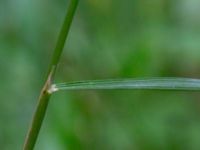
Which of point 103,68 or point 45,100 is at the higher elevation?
point 45,100

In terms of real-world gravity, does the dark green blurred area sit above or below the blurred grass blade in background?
below

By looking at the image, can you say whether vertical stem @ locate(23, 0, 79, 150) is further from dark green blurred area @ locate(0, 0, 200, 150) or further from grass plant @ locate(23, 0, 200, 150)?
dark green blurred area @ locate(0, 0, 200, 150)

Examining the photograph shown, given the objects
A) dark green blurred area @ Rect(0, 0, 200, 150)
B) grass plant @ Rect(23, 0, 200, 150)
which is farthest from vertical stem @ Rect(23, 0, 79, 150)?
dark green blurred area @ Rect(0, 0, 200, 150)

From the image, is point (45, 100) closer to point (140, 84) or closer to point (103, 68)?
point (140, 84)

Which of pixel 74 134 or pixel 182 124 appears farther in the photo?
pixel 182 124

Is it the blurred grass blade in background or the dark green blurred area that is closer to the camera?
the blurred grass blade in background

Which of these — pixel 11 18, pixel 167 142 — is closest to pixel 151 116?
pixel 167 142

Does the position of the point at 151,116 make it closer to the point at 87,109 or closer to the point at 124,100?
the point at 124,100

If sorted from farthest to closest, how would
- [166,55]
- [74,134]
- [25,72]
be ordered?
[166,55], [25,72], [74,134]

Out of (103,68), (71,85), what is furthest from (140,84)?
(103,68)
